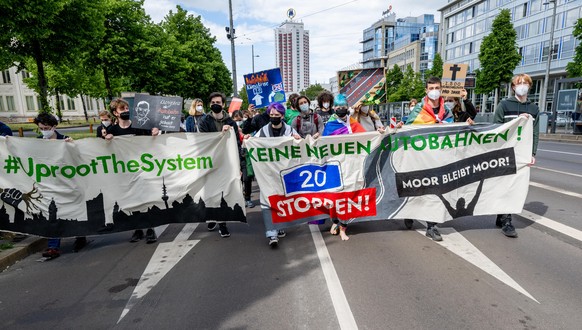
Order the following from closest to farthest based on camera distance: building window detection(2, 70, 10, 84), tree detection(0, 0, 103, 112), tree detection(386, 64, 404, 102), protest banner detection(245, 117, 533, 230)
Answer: protest banner detection(245, 117, 533, 230)
tree detection(0, 0, 103, 112)
building window detection(2, 70, 10, 84)
tree detection(386, 64, 404, 102)

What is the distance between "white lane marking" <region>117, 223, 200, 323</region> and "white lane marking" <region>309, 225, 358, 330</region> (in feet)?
5.93

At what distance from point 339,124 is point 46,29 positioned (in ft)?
37.2

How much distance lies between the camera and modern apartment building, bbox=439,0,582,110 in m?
37.8

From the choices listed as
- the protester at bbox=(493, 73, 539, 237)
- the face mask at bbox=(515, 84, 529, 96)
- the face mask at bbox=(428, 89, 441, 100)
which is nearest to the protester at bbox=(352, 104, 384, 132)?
the face mask at bbox=(428, 89, 441, 100)

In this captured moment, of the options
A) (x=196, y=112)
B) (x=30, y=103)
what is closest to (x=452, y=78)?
(x=196, y=112)

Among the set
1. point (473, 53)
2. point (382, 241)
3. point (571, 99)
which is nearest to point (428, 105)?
point (382, 241)

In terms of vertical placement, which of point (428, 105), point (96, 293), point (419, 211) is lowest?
point (96, 293)

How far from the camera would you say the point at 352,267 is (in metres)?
3.95

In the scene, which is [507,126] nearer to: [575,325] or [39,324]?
[575,325]

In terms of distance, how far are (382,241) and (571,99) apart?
69.9 ft

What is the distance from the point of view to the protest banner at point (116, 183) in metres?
4.75

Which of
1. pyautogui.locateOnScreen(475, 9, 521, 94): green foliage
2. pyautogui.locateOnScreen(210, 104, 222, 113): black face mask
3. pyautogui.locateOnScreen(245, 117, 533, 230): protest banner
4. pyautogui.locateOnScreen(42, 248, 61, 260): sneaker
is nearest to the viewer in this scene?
pyautogui.locateOnScreen(42, 248, 61, 260): sneaker

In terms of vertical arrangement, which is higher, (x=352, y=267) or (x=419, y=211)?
(x=419, y=211)

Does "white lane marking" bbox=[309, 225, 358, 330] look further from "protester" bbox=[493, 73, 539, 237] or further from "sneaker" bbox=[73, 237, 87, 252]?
"sneaker" bbox=[73, 237, 87, 252]
